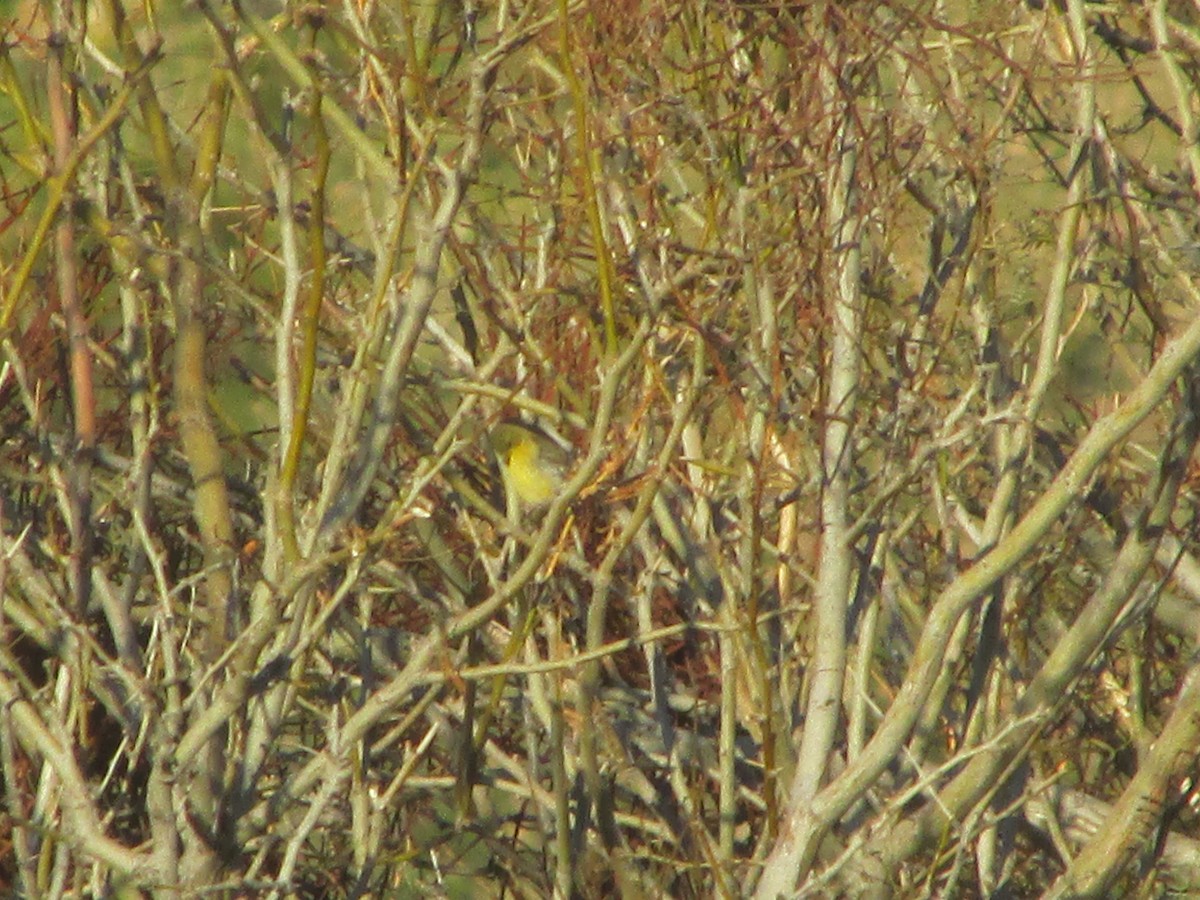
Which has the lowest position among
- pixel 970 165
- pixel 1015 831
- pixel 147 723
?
pixel 1015 831

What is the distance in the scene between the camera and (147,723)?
2105 mm

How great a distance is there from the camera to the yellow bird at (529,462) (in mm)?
2895

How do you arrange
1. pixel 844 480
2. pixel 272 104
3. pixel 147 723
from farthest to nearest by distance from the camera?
1. pixel 272 104
2. pixel 844 480
3. pixel 147 723

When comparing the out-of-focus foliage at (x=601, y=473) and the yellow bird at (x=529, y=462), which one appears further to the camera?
the yellow bird at (x=529, y=462)

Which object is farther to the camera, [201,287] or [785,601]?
[785,601]

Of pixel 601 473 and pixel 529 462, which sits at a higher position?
pixel 601 473

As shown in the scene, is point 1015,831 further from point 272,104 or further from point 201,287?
point 272,104

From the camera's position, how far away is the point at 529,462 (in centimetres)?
310

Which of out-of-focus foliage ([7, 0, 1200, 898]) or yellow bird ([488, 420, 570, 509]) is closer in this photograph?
out-of-focus foliage ([7, 0, 1200, 898])

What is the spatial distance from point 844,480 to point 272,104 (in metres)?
3.00

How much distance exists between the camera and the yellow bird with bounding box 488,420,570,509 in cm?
289

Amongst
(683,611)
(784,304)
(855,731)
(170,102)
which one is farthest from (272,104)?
(855,731)

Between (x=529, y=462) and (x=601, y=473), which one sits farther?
(x=529, y=462)

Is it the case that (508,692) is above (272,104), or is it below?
below
